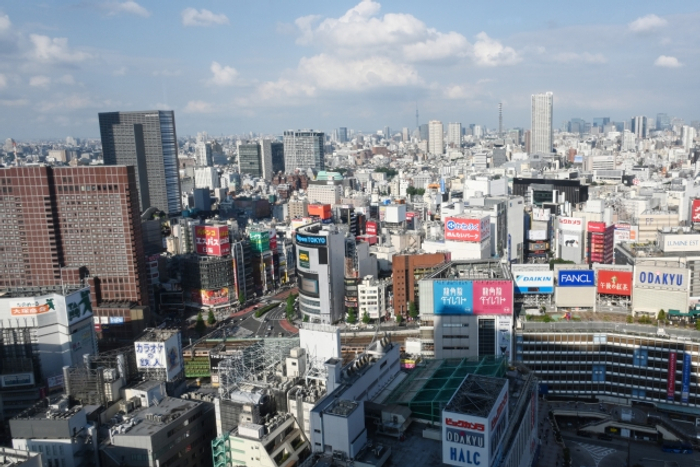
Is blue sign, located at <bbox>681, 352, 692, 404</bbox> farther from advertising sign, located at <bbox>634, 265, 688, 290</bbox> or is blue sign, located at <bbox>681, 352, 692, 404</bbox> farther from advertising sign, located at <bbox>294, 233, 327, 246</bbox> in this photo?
advertising sign, located at <bbox>294, 233, 327, 246</bbox>

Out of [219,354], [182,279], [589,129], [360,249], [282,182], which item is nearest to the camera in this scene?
[219,354]

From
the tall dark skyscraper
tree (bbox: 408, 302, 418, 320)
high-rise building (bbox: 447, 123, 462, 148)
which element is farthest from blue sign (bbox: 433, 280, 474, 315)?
high-rise building (bbox: 447, 123, 462, 148)

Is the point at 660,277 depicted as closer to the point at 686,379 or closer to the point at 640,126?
the point at 686,379

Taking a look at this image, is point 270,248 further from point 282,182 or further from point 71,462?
point 282,182

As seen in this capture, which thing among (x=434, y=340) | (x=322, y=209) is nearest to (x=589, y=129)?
(x=322, y=209)

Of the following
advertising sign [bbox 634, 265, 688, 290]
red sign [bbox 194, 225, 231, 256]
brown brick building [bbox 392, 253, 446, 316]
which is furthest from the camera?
red sign [bbox 194, 225, 231, 256]

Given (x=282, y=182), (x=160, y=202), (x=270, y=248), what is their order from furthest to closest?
(x=282, y=182), (x=160, y=202), (x=270, y=248)

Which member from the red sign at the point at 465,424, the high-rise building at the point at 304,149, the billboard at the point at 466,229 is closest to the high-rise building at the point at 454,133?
the high-rise building at the point at 304,149
